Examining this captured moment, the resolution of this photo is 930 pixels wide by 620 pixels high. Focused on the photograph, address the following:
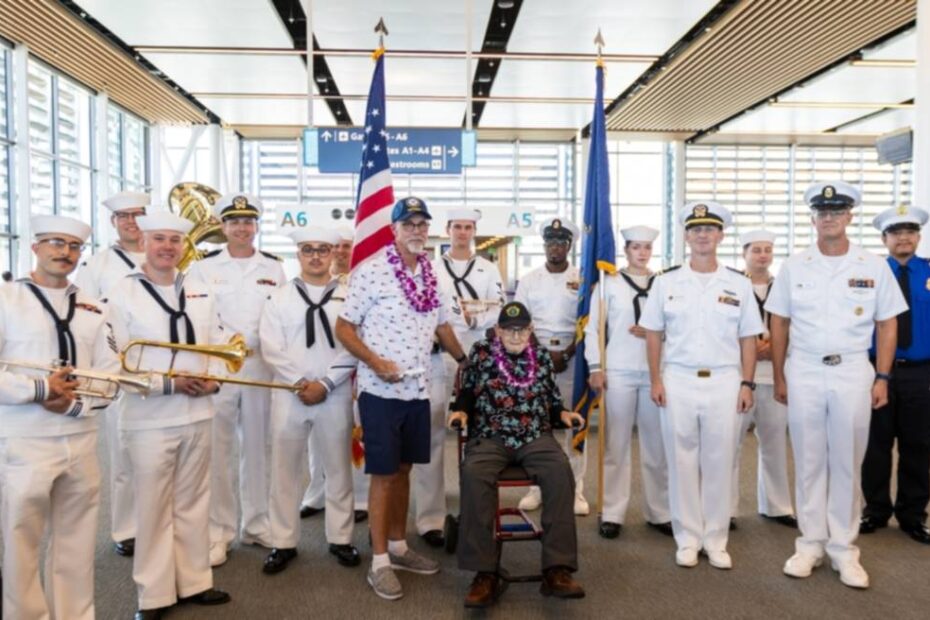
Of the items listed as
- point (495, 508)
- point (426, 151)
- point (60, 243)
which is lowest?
point (495, 508)

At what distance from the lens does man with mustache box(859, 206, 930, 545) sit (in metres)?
4.27

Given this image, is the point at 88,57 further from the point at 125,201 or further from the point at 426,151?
the point at 125,201

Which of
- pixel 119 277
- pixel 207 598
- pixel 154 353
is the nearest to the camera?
pixel 154 353

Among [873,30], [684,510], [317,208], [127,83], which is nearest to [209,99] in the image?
[127,83]

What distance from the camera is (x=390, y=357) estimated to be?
3.59 meters

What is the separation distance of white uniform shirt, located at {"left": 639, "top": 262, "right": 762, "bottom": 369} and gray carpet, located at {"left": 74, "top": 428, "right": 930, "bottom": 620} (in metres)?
1.08

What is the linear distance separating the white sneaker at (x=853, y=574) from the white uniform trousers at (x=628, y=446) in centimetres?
103

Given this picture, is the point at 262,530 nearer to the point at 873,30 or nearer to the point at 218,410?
the point at 218,410

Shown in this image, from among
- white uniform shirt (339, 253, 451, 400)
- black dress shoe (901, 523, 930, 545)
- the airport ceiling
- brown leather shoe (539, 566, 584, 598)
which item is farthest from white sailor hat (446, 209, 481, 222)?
the airport ceiling

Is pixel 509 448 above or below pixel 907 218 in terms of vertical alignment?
below

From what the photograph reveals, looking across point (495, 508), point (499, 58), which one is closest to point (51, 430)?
point (495, 508)

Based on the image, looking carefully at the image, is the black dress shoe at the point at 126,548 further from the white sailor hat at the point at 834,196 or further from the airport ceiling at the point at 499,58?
the airport ceiling at the point at 499,58

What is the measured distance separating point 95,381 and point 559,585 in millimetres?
2110

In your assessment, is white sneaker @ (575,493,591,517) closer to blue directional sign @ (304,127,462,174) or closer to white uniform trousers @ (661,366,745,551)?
white uniform trousers @ (661,366,745,551)
